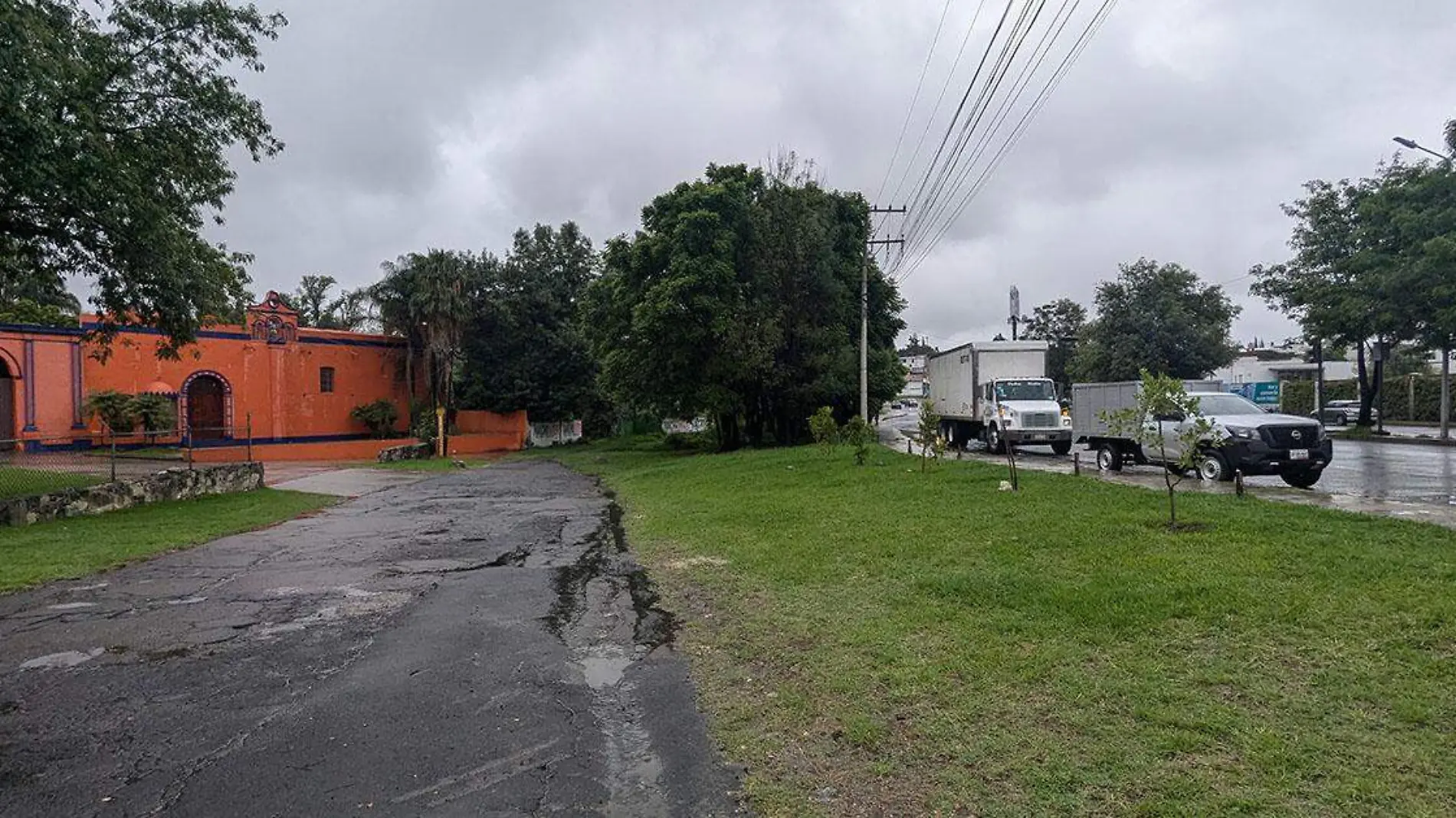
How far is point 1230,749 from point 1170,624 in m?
1.82

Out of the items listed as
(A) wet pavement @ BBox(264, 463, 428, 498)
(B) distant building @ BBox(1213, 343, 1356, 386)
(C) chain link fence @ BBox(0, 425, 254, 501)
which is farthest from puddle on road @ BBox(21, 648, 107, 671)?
(B) distant building @ BBox(1213, 343, 1356, 386)

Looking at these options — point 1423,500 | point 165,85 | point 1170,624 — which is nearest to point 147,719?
point 1170,624

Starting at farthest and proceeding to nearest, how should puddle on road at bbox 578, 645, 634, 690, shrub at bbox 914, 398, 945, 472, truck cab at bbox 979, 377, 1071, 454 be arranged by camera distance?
truck cab at bbox 979, 377, 1071, 454, shrub at bbox 914, 398, 945, 472, puddle on road at bbox 578, 645, 634, 690

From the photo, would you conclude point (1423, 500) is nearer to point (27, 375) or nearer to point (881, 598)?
point (881, 598)

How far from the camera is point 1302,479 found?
45.0ft

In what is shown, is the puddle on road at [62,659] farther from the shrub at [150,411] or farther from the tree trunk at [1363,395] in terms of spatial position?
the tree trunk at [1363,395]

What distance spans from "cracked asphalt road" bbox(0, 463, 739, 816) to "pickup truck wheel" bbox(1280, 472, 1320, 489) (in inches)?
448

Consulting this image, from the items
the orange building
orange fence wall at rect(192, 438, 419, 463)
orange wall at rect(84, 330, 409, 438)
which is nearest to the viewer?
the orange building

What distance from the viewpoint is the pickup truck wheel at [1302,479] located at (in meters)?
13.6

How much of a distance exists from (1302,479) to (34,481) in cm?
2187

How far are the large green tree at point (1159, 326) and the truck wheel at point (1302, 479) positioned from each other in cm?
3616

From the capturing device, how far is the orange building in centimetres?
2866

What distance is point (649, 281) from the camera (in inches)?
1158

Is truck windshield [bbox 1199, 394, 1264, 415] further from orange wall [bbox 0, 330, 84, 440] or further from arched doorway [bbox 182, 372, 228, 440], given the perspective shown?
arched doorway [bbox 182, 372, 228, 440]
